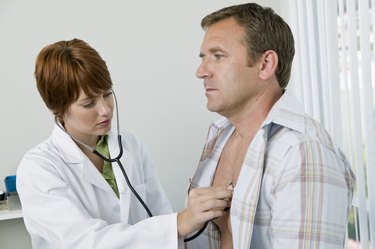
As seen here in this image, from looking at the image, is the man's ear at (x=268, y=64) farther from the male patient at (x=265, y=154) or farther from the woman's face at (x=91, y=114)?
the woman's face at (x=91, y=114)

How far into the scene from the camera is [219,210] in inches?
46.3

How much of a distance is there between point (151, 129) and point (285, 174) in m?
1.40

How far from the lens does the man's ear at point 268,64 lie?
1298 millimetres

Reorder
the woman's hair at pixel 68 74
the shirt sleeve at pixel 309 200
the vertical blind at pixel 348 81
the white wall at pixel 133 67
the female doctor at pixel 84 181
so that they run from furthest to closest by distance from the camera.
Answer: the white wall at pixel 133 67 < the vertical blind at pixel 348 81 < the woman's hair at pixel 68 74 < the female doctor at pixel 84 181 < the shirt sleeve at pixel 309 200

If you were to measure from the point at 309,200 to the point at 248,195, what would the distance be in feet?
0.48

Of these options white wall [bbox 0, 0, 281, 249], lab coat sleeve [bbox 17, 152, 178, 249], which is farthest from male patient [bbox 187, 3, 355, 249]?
white wall [bbox 0, 0, 281, 249]

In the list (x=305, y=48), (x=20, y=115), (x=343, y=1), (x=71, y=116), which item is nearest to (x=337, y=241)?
(x=71, y=116)

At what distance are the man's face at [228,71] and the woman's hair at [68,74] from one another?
1.03 feet

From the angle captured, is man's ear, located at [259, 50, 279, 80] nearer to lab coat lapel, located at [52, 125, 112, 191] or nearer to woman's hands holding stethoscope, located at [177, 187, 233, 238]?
woman's hands holding stethoscope, located at [177, 187, 233, 238]

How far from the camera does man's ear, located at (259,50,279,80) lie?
1298 millimetres

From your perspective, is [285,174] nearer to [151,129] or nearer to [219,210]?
[219,210]

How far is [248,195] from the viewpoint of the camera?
1144mm

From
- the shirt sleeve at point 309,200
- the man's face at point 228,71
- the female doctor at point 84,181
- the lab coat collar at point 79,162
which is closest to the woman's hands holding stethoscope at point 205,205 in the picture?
the female doctor at point 84,181

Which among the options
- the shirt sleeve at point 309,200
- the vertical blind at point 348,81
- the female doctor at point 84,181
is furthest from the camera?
the vertical blind at point 348,81
